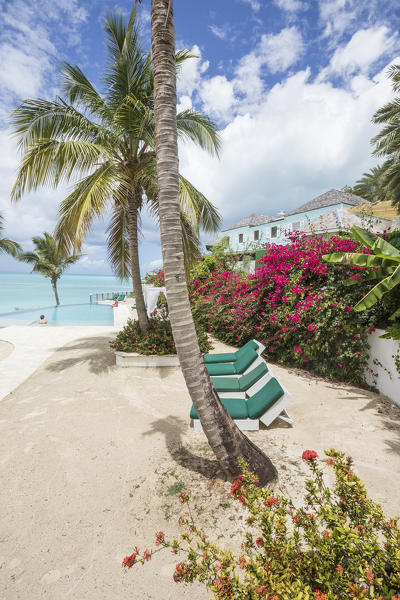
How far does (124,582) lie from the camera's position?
6.75ft

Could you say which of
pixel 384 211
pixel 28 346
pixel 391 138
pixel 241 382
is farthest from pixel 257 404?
pixel 384 211

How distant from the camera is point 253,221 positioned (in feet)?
101

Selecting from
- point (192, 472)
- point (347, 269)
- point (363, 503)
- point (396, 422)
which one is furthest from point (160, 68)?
point (396, 422)

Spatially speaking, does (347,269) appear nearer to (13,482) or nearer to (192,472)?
(192,472)

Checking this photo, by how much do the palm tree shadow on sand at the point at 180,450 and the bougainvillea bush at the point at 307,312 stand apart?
362 centimetres

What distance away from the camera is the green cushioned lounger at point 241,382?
4784 millimetres

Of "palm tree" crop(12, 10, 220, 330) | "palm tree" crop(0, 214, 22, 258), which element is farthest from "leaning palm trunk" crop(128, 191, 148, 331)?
"palm tree" crop(0, 214, 22, 258)

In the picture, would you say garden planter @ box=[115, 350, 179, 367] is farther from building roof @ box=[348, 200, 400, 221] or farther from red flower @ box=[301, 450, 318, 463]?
building roof @ box=[348, 200, 400, 221]

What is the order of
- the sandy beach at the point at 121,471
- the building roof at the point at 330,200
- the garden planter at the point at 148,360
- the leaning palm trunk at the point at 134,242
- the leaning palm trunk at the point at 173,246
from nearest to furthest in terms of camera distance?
the sandy beach at the point at 121,471 < the leaning palm trunk at the point at 173,246 < the garden planter at the point at 148,360 < the leaning palm trunk at the point at 134,242 < the building roof at the point at 330,200

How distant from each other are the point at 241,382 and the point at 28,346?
29.1 feet

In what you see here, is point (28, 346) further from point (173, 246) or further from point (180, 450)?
point (173, 246)

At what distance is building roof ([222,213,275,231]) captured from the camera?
30.5 m

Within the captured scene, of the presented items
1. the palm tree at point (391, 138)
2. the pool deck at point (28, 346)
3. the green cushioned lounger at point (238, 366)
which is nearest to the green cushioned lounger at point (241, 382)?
the green cushioned lounger at point (238, 366)

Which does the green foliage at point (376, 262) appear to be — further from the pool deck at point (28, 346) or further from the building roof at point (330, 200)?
the building roof at point (330, 200)
